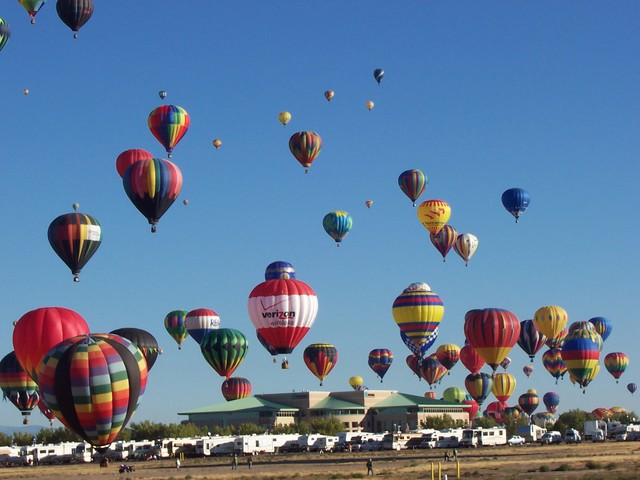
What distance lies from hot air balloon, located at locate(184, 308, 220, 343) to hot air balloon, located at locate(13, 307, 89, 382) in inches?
1850

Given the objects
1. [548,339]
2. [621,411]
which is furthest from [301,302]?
[621,411]

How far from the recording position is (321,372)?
13838 centimetres

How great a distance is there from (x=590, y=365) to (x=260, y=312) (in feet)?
157

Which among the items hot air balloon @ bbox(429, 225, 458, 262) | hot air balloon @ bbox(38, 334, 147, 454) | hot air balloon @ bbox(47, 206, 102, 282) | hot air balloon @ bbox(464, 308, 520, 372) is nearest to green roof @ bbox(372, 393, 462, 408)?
hot air balloon @ bbox(429, 225, 458, 262)

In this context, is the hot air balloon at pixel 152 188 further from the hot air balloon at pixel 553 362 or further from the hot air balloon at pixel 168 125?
the hot air balloon at pixel 553 362

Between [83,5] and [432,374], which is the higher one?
[83,5]

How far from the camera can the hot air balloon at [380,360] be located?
166m

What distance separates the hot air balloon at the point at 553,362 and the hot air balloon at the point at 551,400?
99.4 ft

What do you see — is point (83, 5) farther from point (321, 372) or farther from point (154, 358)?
point (321, 372)


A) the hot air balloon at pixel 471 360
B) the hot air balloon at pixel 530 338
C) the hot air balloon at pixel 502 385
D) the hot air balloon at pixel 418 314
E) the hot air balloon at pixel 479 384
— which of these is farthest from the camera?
the hot air balloon at pixel 502 385

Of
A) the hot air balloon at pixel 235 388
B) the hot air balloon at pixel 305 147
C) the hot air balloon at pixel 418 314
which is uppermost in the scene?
the hot air balloon at pixel 305 147

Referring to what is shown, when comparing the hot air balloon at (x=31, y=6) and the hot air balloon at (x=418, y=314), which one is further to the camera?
the hot air balloon at (x=418, y=314)

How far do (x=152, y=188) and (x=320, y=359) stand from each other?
5229 centimetres

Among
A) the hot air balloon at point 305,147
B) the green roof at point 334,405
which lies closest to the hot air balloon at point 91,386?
the hot air balloon at point 305,147
